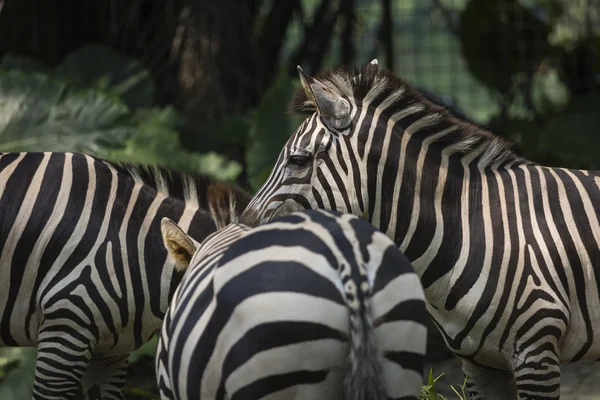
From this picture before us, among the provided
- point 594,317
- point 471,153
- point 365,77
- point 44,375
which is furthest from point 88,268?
point 594,317

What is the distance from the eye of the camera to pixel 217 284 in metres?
2.68

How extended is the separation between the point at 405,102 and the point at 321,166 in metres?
0.51

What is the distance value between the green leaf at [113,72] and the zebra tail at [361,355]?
6.14 meters

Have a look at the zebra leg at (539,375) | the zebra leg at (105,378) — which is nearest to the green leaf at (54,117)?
the zebra leg at (105,378)

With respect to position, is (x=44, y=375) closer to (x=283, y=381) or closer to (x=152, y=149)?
(x=283, y=381)

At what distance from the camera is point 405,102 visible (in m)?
4.06

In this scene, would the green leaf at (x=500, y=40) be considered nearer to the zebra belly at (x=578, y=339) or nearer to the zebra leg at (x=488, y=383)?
the zebra leg at (x=488, y=383)

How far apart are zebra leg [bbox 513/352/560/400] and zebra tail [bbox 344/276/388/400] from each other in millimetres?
1300

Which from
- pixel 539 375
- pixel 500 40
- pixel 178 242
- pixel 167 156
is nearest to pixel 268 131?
pixel 167 156

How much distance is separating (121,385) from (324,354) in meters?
2.36

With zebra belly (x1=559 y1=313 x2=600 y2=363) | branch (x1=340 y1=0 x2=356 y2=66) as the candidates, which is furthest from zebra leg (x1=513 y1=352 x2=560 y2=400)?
branch (x1=340 y1=0 x2=356 y2=66)

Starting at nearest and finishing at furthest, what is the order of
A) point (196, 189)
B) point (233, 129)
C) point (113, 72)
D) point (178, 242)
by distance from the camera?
point (178, 242) < point (196, 189) < point (233, 129) < point (113, 72)

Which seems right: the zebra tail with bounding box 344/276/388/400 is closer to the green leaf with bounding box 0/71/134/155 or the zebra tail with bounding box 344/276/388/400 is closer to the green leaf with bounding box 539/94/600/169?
the green leaf with bounding box 0/71/134/155

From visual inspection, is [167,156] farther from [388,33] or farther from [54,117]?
[388,33]
